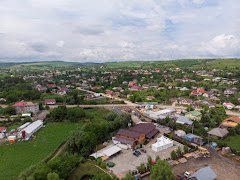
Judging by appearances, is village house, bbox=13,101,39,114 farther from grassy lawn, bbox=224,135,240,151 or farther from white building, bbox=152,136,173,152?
grassy lawn, bbox=224,135,240,151

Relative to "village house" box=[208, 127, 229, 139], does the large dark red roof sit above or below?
above

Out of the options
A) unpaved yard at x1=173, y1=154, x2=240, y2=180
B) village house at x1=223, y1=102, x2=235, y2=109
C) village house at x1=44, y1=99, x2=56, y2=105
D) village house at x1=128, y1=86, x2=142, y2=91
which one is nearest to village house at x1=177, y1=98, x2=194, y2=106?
village house at x1=223, y1=102, x2=235, y2=109

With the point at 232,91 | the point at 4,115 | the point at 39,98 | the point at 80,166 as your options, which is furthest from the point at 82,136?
the point at 232,91

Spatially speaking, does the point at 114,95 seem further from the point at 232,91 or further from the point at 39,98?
the point at 232,91

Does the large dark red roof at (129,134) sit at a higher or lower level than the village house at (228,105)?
higher

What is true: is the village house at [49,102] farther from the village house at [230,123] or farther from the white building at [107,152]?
the village house at [230,123]

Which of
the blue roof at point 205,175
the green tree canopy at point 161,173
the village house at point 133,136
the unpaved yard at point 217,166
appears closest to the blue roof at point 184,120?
the village house at point 133,136
